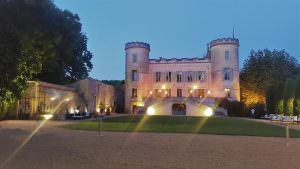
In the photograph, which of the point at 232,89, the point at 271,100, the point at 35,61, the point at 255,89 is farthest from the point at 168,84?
the point at 35,61

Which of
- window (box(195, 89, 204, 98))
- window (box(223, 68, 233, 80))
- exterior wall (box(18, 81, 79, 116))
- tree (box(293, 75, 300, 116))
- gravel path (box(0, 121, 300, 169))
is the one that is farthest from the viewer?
window (box(195, 89, 204, 98))

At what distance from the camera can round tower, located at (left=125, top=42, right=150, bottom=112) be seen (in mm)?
54000

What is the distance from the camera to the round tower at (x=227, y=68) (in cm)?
5156

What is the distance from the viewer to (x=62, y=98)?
116ft

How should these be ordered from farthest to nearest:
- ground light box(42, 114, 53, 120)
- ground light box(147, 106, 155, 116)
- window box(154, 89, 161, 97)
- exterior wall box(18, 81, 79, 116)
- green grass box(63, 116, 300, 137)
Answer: window box(154, 89, 161, 97) < ground light box(147, 106, 155, 116) < exterior wall box(18, 81, 79, 116) < ground light box(42, 114, 53, 120) < green grass box(63, 116, 300, 137)

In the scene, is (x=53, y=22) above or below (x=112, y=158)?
above

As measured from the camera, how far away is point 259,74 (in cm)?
4956

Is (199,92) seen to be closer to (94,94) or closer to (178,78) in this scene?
(178,78)

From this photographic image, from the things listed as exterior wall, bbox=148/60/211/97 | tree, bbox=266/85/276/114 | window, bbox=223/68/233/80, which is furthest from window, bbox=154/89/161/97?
tree, bbox=266/85/276/114

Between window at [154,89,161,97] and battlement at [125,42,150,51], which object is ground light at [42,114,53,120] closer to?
battlement at [125,42,150,51]

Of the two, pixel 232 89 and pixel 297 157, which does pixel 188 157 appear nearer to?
pixel 297 157

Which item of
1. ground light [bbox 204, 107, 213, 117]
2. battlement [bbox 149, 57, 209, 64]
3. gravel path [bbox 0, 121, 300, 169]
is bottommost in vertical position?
gravel path [bbox 0, 121, 300, 169]

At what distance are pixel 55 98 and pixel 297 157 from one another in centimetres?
2773

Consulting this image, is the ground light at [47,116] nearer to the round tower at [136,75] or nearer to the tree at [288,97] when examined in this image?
the tree at [288,97]
